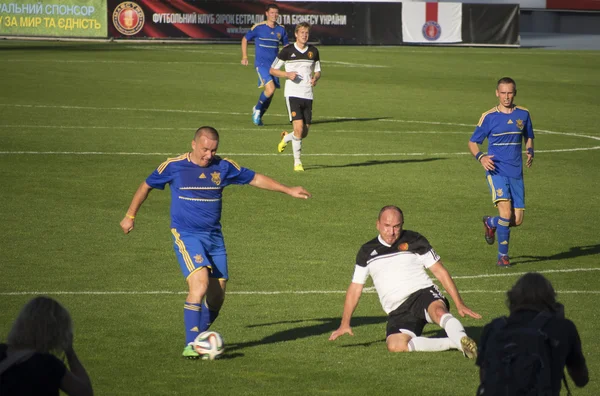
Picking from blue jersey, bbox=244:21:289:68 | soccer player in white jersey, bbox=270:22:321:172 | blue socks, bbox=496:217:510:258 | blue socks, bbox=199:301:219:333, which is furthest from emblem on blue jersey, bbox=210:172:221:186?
blue jersey, bbox=244:21:289:68

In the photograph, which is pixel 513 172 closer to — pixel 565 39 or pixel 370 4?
pixel 370 4

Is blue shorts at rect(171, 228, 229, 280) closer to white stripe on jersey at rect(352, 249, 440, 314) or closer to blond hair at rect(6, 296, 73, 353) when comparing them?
white stripe on jersey at rect(352, 249, 440, 314)

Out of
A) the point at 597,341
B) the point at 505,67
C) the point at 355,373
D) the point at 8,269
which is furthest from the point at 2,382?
the point at 505,67

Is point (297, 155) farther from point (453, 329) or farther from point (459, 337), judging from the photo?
point (459, 337)

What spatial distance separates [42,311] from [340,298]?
6.91 meters

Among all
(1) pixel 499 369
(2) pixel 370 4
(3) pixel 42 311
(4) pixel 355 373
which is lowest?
(4) pixel 355 373

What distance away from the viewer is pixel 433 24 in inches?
2259

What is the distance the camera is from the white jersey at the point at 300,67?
22.0 meters

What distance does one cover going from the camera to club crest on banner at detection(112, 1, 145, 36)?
52091 millimetres

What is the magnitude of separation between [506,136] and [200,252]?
5.89 metres

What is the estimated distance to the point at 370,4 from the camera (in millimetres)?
54469

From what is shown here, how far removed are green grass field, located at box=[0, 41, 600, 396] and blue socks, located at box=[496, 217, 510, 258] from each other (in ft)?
1.05

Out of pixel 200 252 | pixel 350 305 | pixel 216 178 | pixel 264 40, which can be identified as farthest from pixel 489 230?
pixel 264 40

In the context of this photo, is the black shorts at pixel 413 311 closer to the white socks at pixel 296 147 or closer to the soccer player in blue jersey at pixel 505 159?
the soccer player in blue jersey at pixel 505 159
